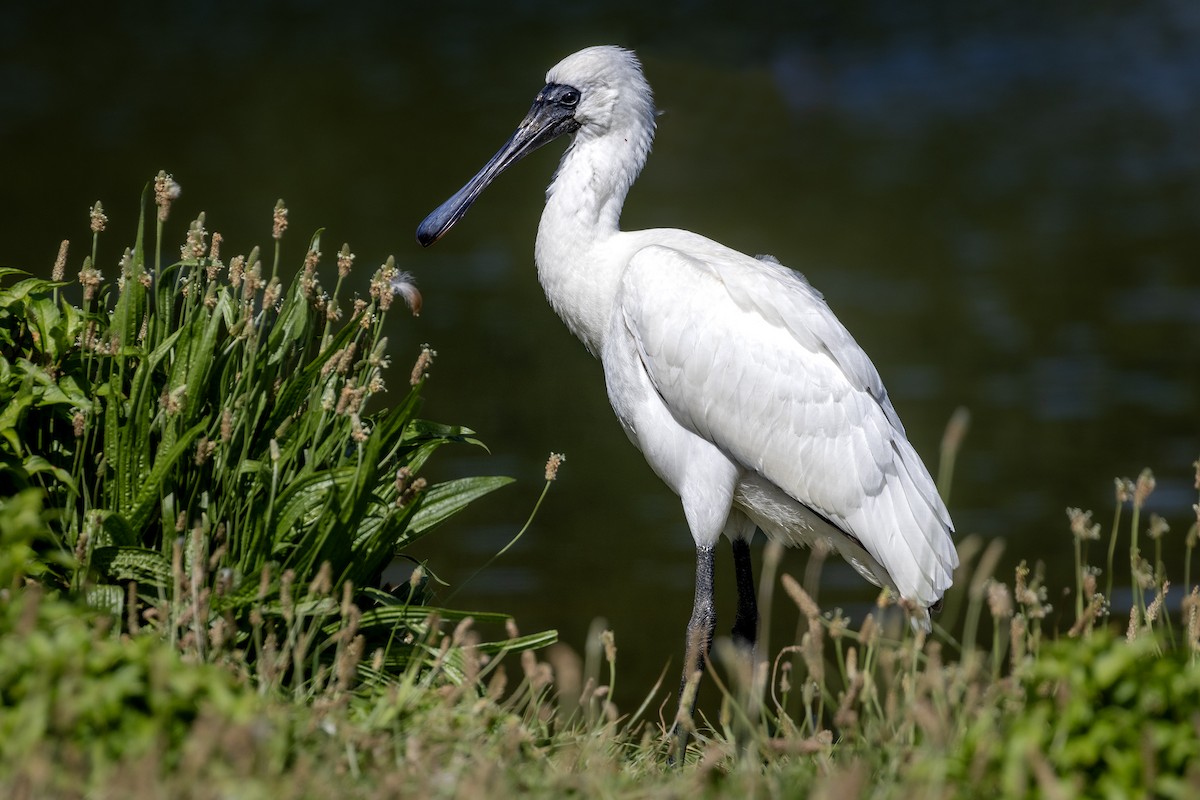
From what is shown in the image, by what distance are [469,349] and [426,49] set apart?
15706mm

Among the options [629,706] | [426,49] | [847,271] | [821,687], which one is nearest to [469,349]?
[847,271]

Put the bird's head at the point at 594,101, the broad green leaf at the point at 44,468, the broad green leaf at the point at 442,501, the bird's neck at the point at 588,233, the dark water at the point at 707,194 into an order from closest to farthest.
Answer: the broad green leaf at the point at 44,468 < the broad green leaf at the point at 442,501 < the bird's neck at the point at 588,233 < the bird's head at the point at 594,101 < the dark water at the point at 707,194

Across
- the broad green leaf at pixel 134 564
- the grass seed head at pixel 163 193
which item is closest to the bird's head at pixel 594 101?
the grass seed head at pixel 163 193

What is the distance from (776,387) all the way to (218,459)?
2.33m

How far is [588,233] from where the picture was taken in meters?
7.16

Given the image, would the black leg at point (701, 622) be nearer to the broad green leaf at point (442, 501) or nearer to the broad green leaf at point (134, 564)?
the broad green leaf at point (442, 501)

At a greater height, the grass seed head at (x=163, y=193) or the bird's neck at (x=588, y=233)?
the bird's neck at (x=588, y=233)

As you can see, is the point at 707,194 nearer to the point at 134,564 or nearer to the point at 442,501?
the point at 442,501

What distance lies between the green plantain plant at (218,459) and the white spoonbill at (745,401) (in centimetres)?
113

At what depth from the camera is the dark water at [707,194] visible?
14102mm

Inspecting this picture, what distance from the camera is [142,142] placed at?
82.4ft

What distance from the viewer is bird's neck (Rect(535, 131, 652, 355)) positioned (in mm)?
7094

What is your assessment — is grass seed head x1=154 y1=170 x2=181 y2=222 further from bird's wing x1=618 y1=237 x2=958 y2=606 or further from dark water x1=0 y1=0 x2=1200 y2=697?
dark water x1=0 y1=0 x2=1200 y2=697

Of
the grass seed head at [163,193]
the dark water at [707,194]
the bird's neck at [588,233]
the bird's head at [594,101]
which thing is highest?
the dark water at [707,194]
